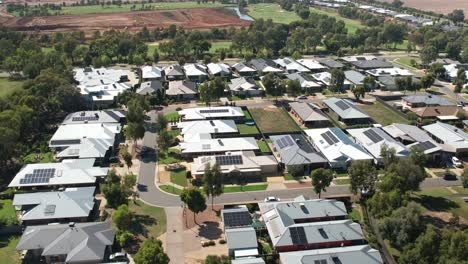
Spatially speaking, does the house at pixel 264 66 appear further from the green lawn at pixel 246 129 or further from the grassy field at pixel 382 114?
the green lawn at pixel 246 129

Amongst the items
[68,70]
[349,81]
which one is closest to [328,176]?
[349,81]

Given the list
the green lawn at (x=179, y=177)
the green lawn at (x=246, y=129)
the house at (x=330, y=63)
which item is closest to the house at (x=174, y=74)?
the green lawn at (x=246, y=129)

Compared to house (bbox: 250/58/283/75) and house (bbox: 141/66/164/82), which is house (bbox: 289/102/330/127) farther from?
house (bbox: 141/66/164/82)

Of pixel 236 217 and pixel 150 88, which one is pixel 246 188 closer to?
pixel 236 217

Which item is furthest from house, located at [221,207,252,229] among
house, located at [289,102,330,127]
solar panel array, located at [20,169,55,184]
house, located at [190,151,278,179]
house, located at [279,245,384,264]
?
house, located at [289,102,330,127]

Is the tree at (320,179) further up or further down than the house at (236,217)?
further up

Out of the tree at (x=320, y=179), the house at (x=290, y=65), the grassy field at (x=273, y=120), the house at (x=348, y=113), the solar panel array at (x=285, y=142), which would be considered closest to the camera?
the tree at (x=320, y=179)
